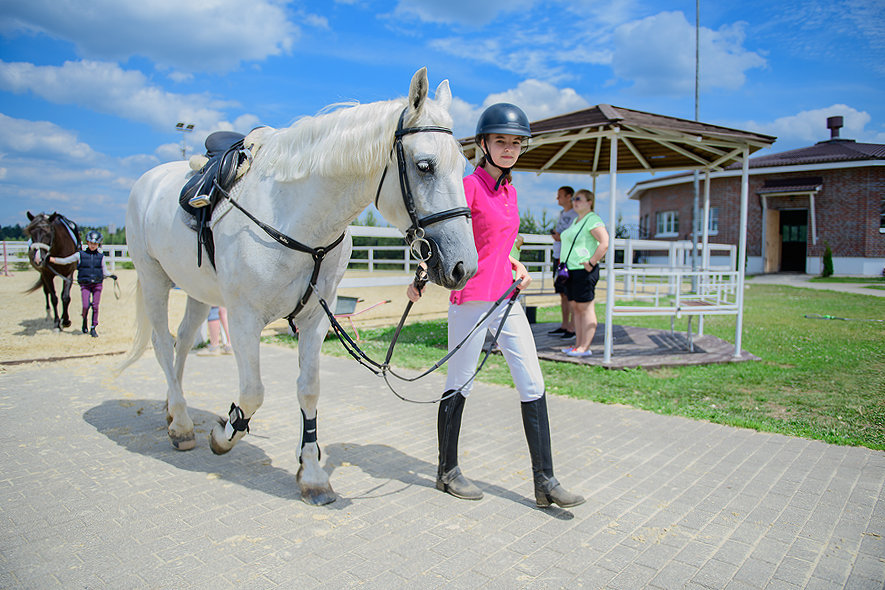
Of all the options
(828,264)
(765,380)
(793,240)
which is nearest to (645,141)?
(765,380)

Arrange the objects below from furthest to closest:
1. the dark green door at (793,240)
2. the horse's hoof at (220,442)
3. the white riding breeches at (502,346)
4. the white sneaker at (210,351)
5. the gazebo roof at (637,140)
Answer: the dark green door at (793,240)
the white sneaker at (210,351)
the gazebo roof at (637,140)
the horse's hoof at (220,442)
the white riding breeches at (502,346)

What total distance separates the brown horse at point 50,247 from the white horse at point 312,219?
314 inches

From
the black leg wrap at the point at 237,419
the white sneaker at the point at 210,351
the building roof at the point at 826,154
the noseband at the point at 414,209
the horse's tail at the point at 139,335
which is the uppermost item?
the building roof at the point at 826,154

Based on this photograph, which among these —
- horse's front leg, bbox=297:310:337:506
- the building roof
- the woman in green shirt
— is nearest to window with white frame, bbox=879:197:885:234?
the building roof

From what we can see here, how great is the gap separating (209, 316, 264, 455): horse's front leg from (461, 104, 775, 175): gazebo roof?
16.3 ft

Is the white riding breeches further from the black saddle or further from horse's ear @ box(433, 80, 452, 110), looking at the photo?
the black saddle

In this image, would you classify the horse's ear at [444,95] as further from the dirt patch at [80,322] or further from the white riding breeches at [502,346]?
the dirt patch at [80,322]

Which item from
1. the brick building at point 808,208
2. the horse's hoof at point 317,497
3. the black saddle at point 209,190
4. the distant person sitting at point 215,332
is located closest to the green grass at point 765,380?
the distant person sitting at point 215,332

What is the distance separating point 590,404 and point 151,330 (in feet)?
13.7

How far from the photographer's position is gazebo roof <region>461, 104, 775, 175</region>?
21.4 ft

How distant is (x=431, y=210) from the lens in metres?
2.56

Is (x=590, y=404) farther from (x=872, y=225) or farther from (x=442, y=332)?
(x=872, y=225)

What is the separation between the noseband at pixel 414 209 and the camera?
254cm

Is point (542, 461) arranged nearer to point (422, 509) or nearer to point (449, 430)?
point (449, 430)
